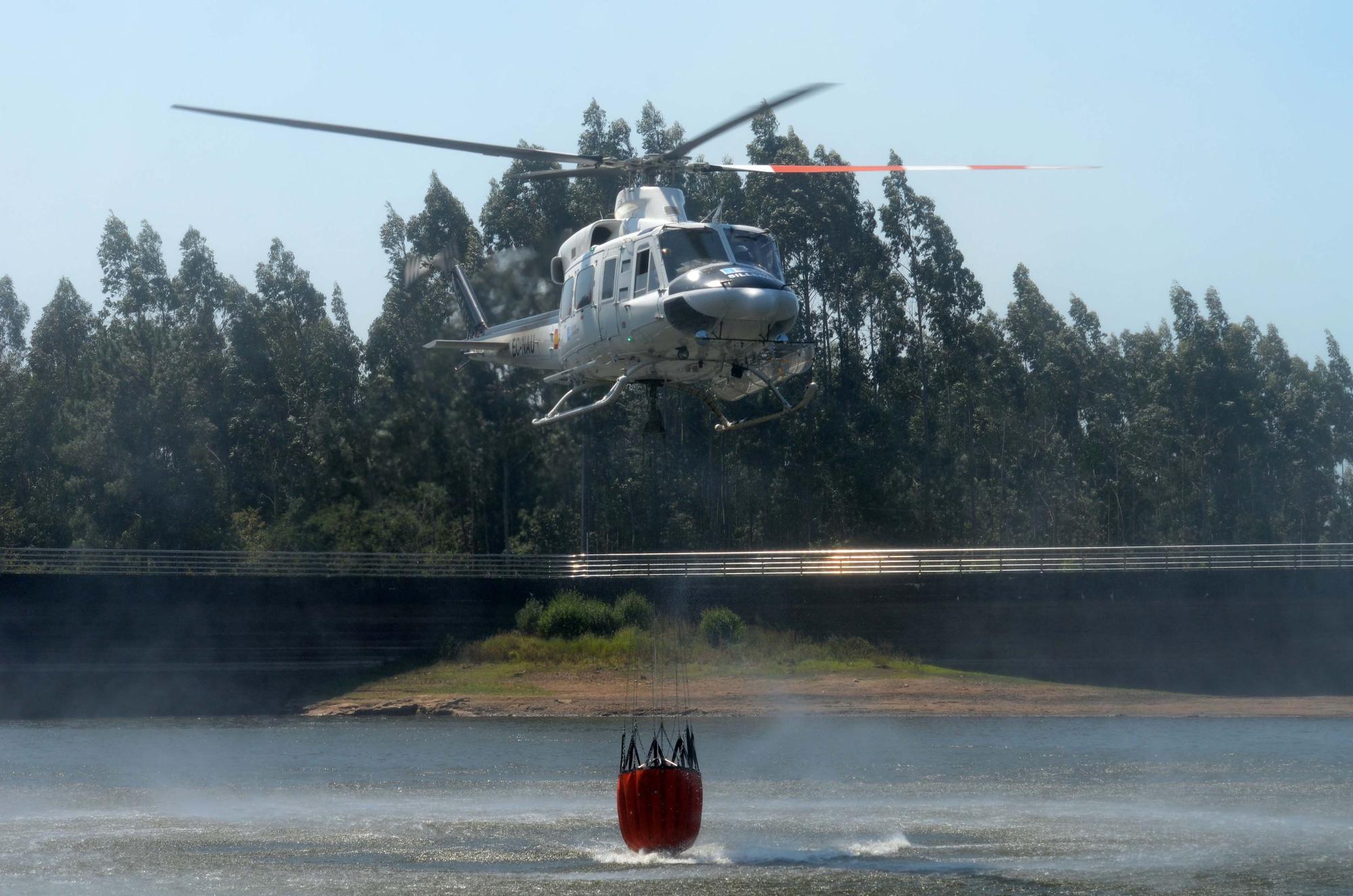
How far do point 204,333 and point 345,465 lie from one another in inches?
347

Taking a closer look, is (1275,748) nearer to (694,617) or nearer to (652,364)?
(694,617)

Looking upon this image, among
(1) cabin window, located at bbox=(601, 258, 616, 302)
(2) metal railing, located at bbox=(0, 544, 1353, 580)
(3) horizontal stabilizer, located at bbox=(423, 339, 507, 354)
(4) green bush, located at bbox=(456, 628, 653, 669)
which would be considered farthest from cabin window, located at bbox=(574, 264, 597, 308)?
(2) metal railing, located at bbox=(0, 544, 1353, 580)

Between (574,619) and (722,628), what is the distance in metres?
4.67

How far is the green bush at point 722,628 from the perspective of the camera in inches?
1855

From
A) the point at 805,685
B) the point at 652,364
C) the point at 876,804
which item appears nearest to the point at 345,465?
the point at 805,685

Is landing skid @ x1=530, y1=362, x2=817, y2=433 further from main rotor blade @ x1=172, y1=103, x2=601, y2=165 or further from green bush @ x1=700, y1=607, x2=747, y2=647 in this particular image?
green bush @ x1=700, y1=607, x2=747, y2=647

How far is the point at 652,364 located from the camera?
2314 cm

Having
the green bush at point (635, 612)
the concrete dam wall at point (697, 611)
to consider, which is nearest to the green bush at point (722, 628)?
the concrete dam wall at point (697, 611)

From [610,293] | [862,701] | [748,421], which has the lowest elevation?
[862,701]

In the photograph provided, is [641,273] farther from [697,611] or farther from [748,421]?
[697,611]

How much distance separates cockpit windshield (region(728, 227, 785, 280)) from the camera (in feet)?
74.9

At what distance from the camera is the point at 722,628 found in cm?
4725

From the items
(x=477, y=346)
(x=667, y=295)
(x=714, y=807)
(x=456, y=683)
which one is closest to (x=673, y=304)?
(x=667, y=295)

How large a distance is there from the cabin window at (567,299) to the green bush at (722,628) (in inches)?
922
